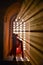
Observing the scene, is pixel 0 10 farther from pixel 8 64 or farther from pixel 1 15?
pixel 8 64

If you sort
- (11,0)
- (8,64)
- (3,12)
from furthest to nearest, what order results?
(3,12)
(11,0)
(8,64)

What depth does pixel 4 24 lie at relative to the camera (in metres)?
5.66

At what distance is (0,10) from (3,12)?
0.39 ft

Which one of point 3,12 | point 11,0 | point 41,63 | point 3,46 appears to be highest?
point 11,0

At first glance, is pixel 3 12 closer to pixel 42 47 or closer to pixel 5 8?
pixel 5 8

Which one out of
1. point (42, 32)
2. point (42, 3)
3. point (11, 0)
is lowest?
point (42, 32)

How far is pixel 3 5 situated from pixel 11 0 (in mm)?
325

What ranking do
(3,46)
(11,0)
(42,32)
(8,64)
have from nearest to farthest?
1. (42,32)
2. (8,64)
3. (11,0)
4. (3,46)

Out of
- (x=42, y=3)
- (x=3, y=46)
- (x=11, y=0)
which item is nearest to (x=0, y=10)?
(x=11, y=0)

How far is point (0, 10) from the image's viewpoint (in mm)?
5301

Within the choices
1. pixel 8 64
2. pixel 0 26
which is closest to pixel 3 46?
pixel 0 26

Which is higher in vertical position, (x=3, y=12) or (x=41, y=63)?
(x=3, y=12)

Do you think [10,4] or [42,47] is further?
[10,4]

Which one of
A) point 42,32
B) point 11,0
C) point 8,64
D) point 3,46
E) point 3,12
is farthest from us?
point 3,46
